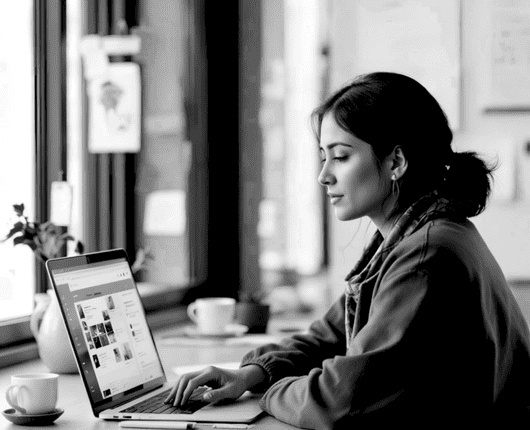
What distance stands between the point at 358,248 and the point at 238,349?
0.81 metres

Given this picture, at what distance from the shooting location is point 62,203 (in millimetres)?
1975

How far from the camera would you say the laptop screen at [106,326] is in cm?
141

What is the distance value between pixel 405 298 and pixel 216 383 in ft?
1.41

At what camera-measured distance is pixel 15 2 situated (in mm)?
2027

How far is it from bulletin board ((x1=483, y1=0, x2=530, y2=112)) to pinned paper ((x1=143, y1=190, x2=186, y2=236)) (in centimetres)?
108

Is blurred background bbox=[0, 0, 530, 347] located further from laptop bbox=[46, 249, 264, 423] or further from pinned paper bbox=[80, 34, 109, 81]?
laptop bbox=[46, 249, 264, 423]

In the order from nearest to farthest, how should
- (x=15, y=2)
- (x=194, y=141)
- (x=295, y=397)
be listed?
(x=295, y=397)
(x=15, y=2)
(x=194, y=141)

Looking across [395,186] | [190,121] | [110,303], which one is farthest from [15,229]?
[190,121]

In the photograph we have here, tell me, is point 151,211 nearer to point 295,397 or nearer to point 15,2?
point 15,2

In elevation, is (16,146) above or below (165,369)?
above

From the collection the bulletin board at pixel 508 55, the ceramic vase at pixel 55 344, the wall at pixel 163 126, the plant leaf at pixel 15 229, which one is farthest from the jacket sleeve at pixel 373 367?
the bulletin board at pixel 508 55

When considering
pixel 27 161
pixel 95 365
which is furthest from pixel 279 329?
pixel 95 365

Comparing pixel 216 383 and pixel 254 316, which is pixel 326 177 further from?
pixel 254 316

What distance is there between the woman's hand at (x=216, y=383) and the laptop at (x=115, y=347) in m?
0.02
